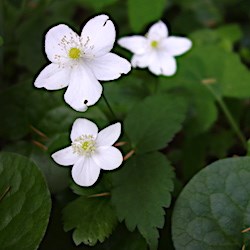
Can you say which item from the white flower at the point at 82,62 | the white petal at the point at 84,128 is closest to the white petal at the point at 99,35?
the white flower at the point at 82,62

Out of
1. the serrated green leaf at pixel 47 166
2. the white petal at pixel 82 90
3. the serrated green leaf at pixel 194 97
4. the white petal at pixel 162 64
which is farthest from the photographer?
the serrated green leaf at pixel 194 97

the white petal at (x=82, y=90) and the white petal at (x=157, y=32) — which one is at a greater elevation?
the white petal at (x=82, y=90)

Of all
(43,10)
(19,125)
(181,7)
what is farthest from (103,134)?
(181,7)

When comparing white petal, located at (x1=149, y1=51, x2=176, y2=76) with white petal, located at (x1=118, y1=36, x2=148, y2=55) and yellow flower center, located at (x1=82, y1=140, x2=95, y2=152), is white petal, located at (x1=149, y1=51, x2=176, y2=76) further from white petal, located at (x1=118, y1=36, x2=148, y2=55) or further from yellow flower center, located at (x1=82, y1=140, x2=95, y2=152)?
yellow flower center, located at (x1=82, y1=140, x2=95, y2=152)

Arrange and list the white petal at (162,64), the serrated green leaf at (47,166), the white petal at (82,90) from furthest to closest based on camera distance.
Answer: the white petal at (162,64)
the serrated green leaf at (47,166)
the white petal at (82,90)

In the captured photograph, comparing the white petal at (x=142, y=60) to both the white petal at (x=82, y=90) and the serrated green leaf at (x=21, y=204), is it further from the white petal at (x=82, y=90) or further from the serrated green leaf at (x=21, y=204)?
the serrated green leaf at (x=21, y=204)

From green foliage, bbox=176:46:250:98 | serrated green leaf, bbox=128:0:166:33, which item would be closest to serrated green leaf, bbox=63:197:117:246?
green foliage, bbox=176:46:250:98
